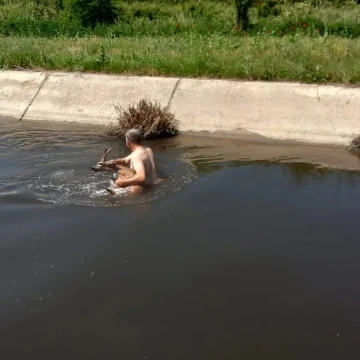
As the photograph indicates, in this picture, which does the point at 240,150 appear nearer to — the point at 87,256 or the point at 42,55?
Result: the point at 87,256

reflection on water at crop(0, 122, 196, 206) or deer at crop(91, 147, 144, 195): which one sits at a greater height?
deer at crop(91, 147, 144, 195)

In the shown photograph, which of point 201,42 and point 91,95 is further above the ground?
point 201,42

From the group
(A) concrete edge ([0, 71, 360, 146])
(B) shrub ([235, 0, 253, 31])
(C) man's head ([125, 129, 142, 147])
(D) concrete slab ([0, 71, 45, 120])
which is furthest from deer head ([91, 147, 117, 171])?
(B) shrub ([235, 0, 253, 31])

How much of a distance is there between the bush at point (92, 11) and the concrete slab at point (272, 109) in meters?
10.2

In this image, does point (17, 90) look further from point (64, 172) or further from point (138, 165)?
point (138, 165)

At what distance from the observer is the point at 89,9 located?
2236 centimetres

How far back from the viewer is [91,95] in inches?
551

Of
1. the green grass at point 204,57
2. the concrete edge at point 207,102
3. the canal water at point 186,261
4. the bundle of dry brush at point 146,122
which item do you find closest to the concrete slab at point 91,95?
the concrete edge at point 207,102

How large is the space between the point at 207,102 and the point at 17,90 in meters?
4.75

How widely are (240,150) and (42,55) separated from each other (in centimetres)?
677

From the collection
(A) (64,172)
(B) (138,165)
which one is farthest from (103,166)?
(A) (64,172)

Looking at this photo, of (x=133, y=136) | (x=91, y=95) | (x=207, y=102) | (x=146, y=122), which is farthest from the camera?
(x=91, y=95)

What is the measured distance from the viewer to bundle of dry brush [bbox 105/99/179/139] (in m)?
12.0

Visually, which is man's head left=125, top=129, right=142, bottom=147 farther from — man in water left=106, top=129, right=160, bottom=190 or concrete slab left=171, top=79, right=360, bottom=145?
concrete slab left=171, top=79, right=360, bottom=145
